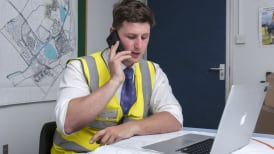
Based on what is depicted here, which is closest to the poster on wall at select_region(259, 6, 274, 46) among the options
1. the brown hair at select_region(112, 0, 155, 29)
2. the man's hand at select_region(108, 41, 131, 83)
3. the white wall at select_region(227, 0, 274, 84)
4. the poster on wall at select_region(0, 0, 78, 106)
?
the white wall at select_region(227, 0, 274, 84)

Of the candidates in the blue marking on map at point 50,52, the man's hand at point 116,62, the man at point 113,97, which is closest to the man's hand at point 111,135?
the man at point 113,97

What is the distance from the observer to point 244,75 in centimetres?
324

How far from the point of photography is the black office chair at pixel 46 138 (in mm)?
1393

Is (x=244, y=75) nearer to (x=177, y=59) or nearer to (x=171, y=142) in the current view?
(x=177, y=59)

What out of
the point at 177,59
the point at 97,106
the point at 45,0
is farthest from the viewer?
the point at 177,59

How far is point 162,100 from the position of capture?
1.53 metres

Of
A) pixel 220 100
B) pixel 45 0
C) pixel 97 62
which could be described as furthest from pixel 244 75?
pixel 97 62

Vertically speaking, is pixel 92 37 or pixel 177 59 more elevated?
pixel 92 37

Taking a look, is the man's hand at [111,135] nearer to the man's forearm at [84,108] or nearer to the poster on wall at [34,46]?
the man's forearm at [84,108]

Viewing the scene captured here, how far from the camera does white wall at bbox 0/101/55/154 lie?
2.30 m

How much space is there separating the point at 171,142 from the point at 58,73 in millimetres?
1857

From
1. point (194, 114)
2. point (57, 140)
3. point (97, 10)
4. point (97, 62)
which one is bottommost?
point (194, 114)

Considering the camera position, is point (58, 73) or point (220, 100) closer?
point (58, 73)

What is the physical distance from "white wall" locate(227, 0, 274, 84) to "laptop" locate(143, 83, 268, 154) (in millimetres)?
2149
